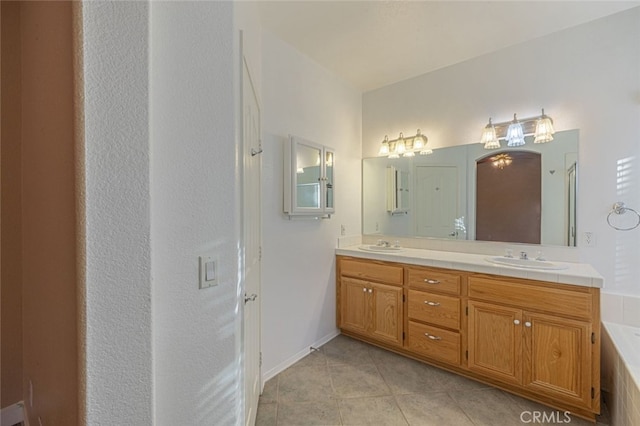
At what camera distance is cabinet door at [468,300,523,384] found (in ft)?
6.33

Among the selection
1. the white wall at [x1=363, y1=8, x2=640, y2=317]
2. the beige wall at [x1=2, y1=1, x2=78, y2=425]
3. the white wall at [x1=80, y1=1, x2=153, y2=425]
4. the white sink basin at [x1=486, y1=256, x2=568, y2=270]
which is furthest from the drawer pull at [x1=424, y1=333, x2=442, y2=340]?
the beige wall at [x1=2, y1=1, x2=78, y2=425]

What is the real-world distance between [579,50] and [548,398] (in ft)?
8.29

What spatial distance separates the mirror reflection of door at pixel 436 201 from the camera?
273 centimetres

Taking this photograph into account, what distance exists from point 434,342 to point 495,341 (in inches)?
17.6

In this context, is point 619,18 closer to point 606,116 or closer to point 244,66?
point 606,116

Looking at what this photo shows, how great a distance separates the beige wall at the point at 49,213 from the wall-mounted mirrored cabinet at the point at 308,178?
58.3 inches

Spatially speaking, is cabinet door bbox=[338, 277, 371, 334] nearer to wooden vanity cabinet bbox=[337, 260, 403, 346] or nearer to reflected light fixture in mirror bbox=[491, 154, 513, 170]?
wooden vanity cabinet bbox=[337, 260, 403, 346]

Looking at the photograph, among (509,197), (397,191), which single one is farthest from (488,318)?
(397,191)

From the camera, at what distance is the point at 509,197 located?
243 cm

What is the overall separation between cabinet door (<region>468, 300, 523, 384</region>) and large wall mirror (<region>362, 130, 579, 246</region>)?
744 mm

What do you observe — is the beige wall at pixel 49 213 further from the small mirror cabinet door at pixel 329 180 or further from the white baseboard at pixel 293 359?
the small mirror cabinet door at pixel 329 180

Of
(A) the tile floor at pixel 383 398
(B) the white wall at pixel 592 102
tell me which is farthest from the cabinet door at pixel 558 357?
(B) the white wall at pixel 592 102

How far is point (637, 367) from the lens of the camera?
1.41 meters

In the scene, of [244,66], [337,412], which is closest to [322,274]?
[337,412]
